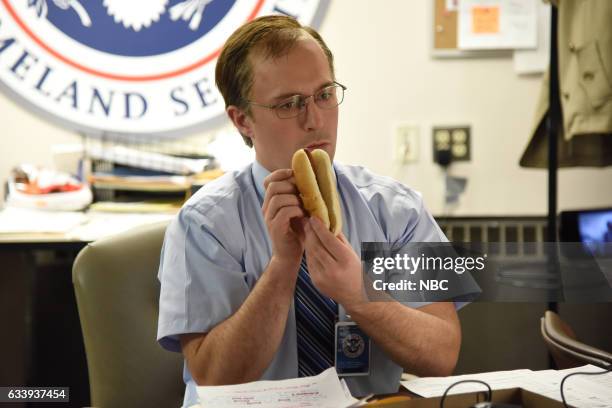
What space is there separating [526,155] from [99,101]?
4.22 ft

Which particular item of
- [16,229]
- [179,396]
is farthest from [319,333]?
[16,229]

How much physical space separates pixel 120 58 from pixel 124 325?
1316 mm

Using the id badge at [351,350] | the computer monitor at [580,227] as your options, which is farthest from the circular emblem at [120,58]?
the id badge at [351,350]

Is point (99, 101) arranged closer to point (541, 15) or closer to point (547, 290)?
point (541, 15)

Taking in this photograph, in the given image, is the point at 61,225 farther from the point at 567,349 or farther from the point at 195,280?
the point at 567,349

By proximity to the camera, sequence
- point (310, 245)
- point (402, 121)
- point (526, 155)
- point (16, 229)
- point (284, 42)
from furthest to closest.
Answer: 1. point (402, 121)
2. point (526, 155)
3. point (16, 229)
4. point (284, 42)
5. point (310, 245)

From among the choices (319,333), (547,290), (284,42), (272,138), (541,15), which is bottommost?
(319,333)

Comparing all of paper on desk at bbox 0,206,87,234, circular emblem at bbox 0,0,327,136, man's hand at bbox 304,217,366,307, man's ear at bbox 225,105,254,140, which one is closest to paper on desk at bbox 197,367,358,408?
man's hand at bbox 304,217,366,307

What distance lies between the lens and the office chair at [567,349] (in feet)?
3.62

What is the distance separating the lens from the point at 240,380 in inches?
46.8

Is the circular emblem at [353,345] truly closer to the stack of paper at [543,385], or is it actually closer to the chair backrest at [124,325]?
the stack of paper at [543,385]

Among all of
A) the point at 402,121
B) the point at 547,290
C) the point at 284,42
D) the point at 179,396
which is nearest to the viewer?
the point at 547,290

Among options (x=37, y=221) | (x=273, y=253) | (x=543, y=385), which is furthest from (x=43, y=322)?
(x=543, y=385)

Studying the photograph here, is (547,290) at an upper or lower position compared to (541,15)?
lower
